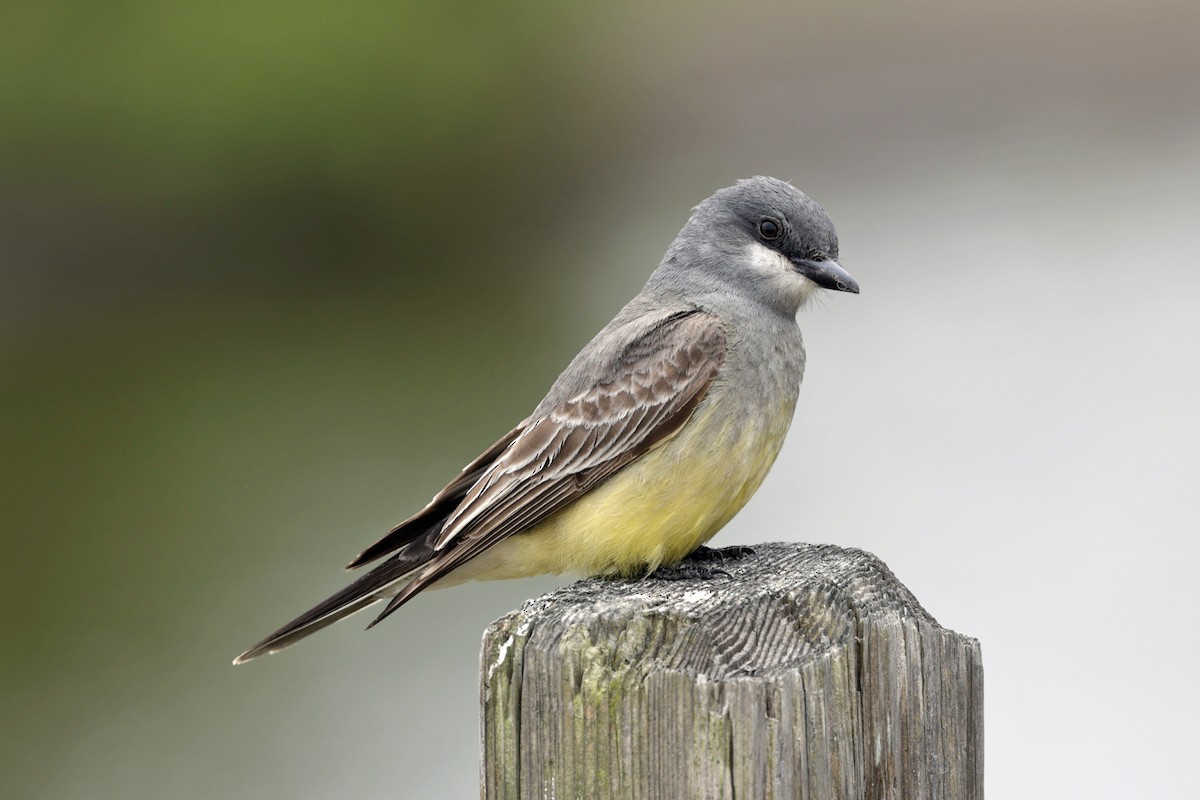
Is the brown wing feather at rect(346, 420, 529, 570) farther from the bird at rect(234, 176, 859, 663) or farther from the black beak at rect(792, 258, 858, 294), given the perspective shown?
the black beak at rect(792, 258, 858, 294)

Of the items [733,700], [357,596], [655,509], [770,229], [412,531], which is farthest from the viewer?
[770,229]

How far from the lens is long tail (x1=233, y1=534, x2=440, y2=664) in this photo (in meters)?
4.26

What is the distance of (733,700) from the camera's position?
2.35 m

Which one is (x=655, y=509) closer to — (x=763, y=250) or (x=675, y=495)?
(x=675, y=495)

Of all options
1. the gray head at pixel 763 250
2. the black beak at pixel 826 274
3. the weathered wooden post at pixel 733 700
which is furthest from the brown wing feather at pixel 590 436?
the weathered wooden post at pixel 733 700

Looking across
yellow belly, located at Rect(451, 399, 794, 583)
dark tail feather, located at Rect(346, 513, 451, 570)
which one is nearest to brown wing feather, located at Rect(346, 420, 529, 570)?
dark tail feather, located at Rect(346, 513, 451, 570)

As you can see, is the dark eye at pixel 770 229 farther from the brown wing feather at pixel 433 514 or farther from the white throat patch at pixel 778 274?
the brown wing feather at pixel 433 514

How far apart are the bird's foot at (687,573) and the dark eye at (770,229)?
1217 mm

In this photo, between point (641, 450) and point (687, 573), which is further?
point (641, 450)

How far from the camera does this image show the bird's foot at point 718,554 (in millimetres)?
3875

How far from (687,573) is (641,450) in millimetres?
521

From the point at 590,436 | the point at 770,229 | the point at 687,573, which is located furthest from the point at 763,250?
the point at 687,573

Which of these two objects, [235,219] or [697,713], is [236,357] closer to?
[235,219]

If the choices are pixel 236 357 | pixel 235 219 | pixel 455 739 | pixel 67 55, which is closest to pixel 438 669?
pixel 455 739
